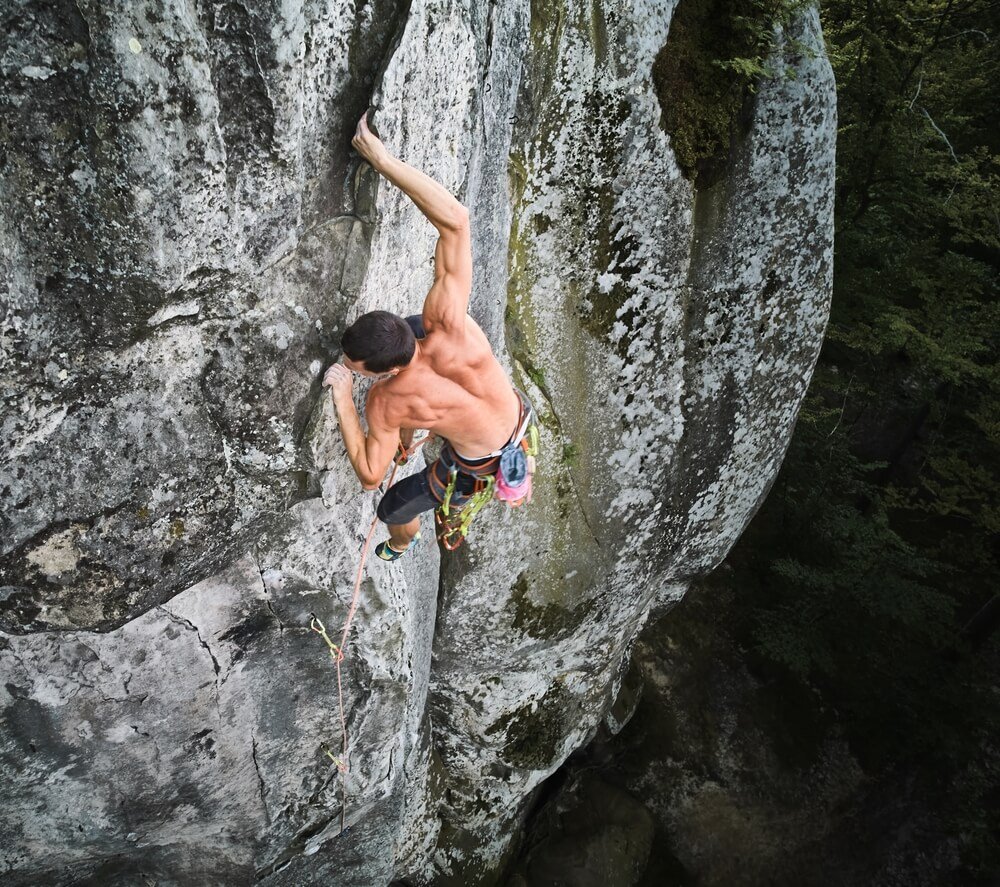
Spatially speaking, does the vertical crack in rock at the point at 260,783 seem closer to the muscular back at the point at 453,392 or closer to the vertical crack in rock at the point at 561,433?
the muscular back at the point at 453,392

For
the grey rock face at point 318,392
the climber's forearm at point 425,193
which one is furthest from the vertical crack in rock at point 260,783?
the climber's forearm at point 425,193

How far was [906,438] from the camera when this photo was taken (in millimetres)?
14273

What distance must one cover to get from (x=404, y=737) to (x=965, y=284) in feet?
33.5

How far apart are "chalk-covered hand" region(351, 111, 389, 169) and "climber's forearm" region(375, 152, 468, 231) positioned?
22mm

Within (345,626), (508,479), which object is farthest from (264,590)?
(508,479)

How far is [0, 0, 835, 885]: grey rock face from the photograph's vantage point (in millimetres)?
3324

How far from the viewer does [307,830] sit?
648 cm

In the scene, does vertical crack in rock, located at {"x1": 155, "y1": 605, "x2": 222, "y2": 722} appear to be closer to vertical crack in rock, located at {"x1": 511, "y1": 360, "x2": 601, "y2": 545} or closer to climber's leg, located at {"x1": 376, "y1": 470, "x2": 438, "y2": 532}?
climber's leg, located at {"x1": 376, "y1": 470, "x2": 438, "y2": 532}

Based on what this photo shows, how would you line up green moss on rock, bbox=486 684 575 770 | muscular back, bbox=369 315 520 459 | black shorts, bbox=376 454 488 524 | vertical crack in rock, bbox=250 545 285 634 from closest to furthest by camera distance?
muscular back, bbox=369 315 520 459 < vertical crack in rock, bbox=250 545 285 634 < black shorts, bbox=376 454 488 524 < green moss on rock, bbox=486 684 575 770

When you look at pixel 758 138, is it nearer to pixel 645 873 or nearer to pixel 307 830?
pixel 307 830

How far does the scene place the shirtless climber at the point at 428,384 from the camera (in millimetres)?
3721

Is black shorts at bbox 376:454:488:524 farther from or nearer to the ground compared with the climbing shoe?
farther from the ground

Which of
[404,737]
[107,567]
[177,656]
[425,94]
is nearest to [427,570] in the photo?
[404,737]

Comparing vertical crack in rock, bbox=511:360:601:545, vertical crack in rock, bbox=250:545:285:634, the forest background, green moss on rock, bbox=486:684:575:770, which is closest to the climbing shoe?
vertical crack in rock, bbox=250:545:285:634
